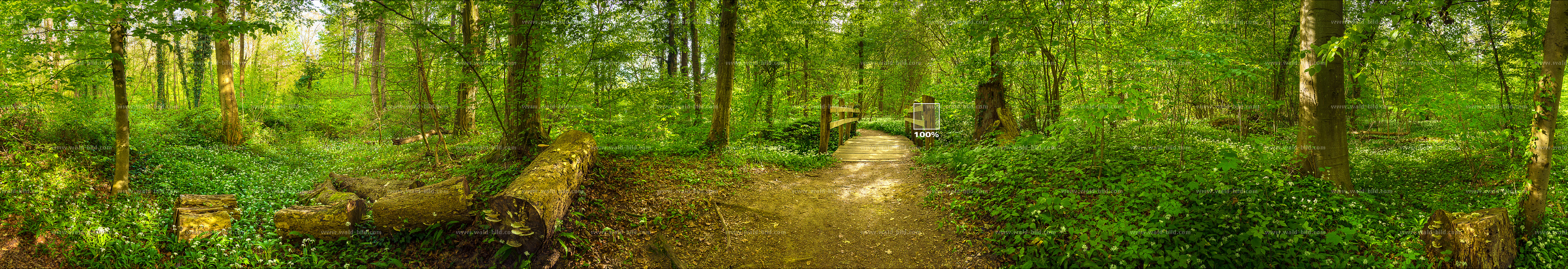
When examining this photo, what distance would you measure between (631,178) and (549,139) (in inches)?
59.2

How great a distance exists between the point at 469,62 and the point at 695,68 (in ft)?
32.9

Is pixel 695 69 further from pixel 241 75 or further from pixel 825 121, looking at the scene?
pixel 241 75

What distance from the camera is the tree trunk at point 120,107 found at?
17.7 feet

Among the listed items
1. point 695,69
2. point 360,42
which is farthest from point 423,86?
→ point 360,42

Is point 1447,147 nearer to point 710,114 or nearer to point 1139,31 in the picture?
point 1139,31

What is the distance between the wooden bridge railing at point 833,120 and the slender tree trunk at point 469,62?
21.1ft

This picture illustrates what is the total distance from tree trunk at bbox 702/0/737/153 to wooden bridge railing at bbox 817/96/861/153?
2962mm

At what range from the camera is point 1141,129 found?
6250mm

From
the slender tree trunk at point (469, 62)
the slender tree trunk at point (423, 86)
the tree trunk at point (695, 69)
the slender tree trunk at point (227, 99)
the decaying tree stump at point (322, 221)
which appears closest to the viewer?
the decaying tree stump at point (322, 221)

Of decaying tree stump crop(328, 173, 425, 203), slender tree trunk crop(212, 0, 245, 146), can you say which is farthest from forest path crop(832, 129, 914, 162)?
slender tree trunk crop(212, 0, 245, 146)

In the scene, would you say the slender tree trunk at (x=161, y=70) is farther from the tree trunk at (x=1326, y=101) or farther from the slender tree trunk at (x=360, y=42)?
the tree trunk at (x=1326, y=101)

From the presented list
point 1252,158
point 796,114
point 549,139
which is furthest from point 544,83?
point 796,114

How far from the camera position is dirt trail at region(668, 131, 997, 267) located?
4.81 metres

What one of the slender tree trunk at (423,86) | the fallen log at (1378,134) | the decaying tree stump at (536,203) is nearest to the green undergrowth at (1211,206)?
the decaying tree stump at (536,203)
